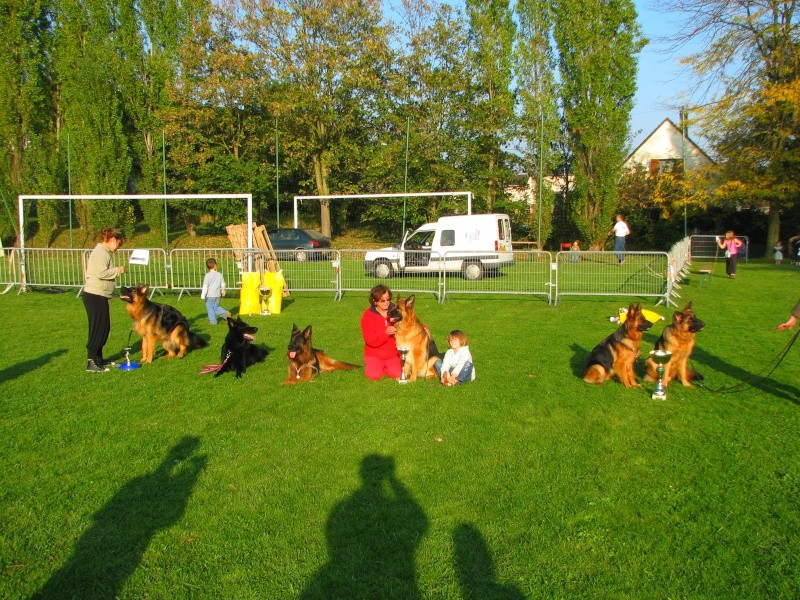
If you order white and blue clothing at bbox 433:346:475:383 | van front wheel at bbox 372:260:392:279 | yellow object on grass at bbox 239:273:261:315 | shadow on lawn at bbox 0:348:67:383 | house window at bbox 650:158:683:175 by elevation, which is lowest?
shadow on lawn at bbox 0:348:67:383

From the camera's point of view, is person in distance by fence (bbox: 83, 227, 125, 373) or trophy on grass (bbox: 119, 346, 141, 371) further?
trophy on grass (bbox: 119, 346, 141, 371)

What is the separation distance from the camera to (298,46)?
32.0 metres

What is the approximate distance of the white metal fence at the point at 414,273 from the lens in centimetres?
1495

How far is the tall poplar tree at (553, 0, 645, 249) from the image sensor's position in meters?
31.7

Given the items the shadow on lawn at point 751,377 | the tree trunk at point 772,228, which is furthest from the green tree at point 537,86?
the shadow on lawn at point 751,377

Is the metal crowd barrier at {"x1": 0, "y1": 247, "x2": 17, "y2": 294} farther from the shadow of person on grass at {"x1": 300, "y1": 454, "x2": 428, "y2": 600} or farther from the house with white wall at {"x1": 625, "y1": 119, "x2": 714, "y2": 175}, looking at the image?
the house with white wall at {"x1": 625, "y1": 119, "x2": 714, "y2": 175}

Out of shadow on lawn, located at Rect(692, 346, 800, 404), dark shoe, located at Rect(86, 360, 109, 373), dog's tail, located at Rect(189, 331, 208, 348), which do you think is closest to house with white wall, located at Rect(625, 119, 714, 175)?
shadow on lawn, located at Rect(692, 346, 800, 404)

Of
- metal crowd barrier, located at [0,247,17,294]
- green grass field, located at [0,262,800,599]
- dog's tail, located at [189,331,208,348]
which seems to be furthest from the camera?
metal crowd barrier, located at [0,247,17,294]

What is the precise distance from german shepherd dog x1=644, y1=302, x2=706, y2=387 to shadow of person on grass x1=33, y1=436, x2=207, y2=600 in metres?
5.42

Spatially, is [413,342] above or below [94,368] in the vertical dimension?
above

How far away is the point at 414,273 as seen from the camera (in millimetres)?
17078

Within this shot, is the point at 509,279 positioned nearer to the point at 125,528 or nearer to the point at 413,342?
the point at 413,342

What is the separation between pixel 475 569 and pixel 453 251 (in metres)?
11.8

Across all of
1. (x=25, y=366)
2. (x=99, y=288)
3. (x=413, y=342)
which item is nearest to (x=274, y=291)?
(x=99, y=288)
